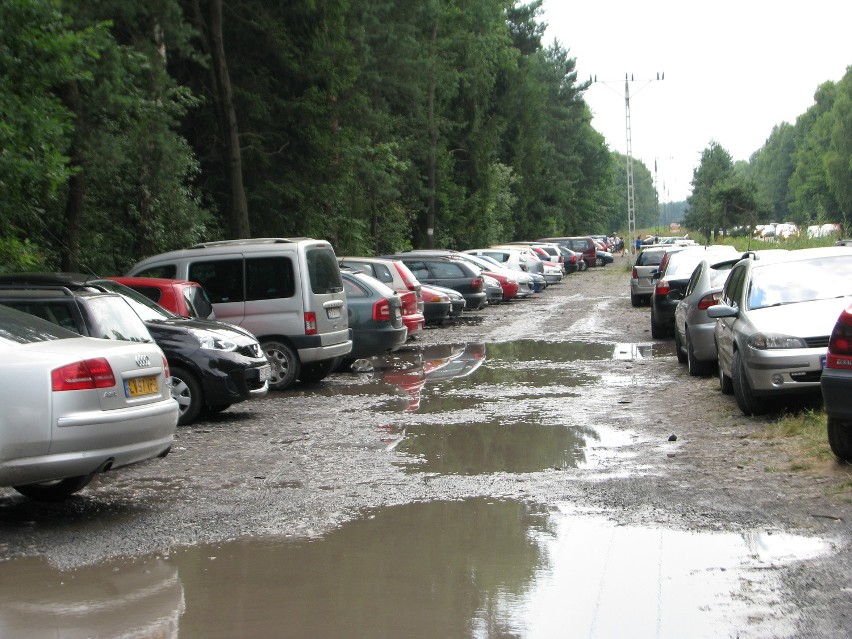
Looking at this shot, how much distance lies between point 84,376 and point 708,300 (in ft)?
33.3

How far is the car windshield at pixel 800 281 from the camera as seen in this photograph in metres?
12.2

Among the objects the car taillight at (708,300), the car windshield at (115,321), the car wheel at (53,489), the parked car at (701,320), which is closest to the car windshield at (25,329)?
the car wheel at (53,489)

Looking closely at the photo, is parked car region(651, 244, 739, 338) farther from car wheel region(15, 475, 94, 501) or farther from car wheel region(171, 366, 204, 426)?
car wheel region(15, 475, 94, 501)

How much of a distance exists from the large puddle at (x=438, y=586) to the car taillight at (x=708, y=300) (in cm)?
856

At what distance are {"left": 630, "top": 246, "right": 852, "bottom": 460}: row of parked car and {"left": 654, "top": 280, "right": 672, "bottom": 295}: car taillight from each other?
6.42 meters

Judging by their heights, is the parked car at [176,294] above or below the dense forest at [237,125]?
below

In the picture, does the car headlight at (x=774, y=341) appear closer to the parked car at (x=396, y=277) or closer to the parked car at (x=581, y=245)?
the parked car at (x=396, y=277)

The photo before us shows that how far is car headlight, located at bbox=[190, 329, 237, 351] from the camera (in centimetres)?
1271

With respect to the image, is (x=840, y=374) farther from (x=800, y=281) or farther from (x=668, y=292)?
(x=668, y=292)

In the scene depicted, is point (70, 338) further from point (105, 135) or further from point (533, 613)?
point (105, 135)

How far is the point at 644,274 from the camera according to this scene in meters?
33.1

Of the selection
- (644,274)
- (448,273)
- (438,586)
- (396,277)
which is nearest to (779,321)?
(438,586)

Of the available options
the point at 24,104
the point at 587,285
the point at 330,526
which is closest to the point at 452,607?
the point at 330,526

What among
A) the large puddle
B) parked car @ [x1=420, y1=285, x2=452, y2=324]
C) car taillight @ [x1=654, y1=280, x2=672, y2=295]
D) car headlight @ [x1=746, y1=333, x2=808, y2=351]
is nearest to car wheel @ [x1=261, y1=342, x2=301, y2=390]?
car headlight @ [x1=746, y1=333, x2=808, y2=351]
